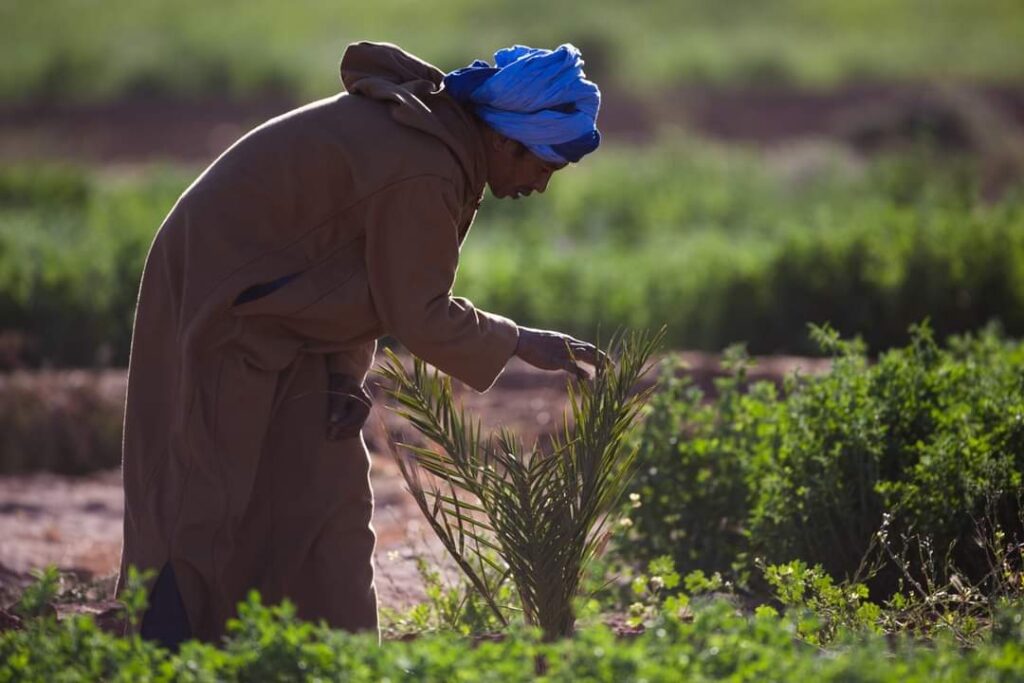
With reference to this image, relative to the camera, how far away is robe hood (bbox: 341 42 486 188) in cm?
365

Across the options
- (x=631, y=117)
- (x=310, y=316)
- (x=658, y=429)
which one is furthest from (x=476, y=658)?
(x=631, y=117)

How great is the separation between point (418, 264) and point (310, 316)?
0.91 feet

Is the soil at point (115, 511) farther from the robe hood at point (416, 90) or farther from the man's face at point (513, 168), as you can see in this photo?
the robe hood at point (416, 90)

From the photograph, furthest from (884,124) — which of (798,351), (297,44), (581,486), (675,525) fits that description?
(581,486)

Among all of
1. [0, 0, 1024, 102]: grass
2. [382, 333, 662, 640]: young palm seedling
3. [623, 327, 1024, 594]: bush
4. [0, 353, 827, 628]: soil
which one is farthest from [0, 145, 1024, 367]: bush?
[0, 0, 1024, 102]: grass

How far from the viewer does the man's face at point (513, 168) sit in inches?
149

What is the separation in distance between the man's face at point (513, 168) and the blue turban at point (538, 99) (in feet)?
0.13

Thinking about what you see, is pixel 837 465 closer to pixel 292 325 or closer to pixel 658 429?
pixel 658 429

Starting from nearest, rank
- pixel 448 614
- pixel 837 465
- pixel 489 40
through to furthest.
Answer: pixel 448 614
pixel 837 465
pixel 489 40

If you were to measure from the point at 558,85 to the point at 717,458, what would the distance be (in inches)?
91.1

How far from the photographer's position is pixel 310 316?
3609 mm

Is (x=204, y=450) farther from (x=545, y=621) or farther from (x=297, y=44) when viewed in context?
(x=297, y=44)

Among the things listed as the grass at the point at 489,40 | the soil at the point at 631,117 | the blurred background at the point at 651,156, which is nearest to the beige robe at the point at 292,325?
the blurred background at the point at 651,156

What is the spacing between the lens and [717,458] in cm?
568
